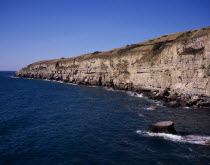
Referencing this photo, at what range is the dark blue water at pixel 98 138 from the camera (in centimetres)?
1714

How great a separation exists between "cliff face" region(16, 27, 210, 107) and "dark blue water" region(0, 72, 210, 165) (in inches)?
373

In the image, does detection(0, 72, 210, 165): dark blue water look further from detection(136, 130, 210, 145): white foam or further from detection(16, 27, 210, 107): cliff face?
detection(16, 27, 210, 107): cliff face

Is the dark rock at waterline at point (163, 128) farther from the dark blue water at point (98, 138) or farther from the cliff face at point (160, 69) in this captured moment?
the cliff face at point (160, 69)

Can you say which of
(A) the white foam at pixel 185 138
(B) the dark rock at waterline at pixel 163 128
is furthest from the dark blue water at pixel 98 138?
(B) the dark rock at waterline at pixel 163 128

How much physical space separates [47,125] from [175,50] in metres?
37.1

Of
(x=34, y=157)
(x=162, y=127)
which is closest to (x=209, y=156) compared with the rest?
(x=162, y=127)

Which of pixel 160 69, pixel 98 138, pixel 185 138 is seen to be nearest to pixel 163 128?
pixel 185 138

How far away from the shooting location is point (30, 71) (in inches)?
4970

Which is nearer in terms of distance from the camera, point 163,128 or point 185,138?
point 185,138

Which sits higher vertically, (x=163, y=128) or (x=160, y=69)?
(x=160, y=69)

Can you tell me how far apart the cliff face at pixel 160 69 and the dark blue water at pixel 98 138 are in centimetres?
947

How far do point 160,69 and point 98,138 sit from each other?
115 feet

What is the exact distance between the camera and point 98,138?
21703 millimetres

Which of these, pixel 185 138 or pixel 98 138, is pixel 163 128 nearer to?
pixel 185 138
